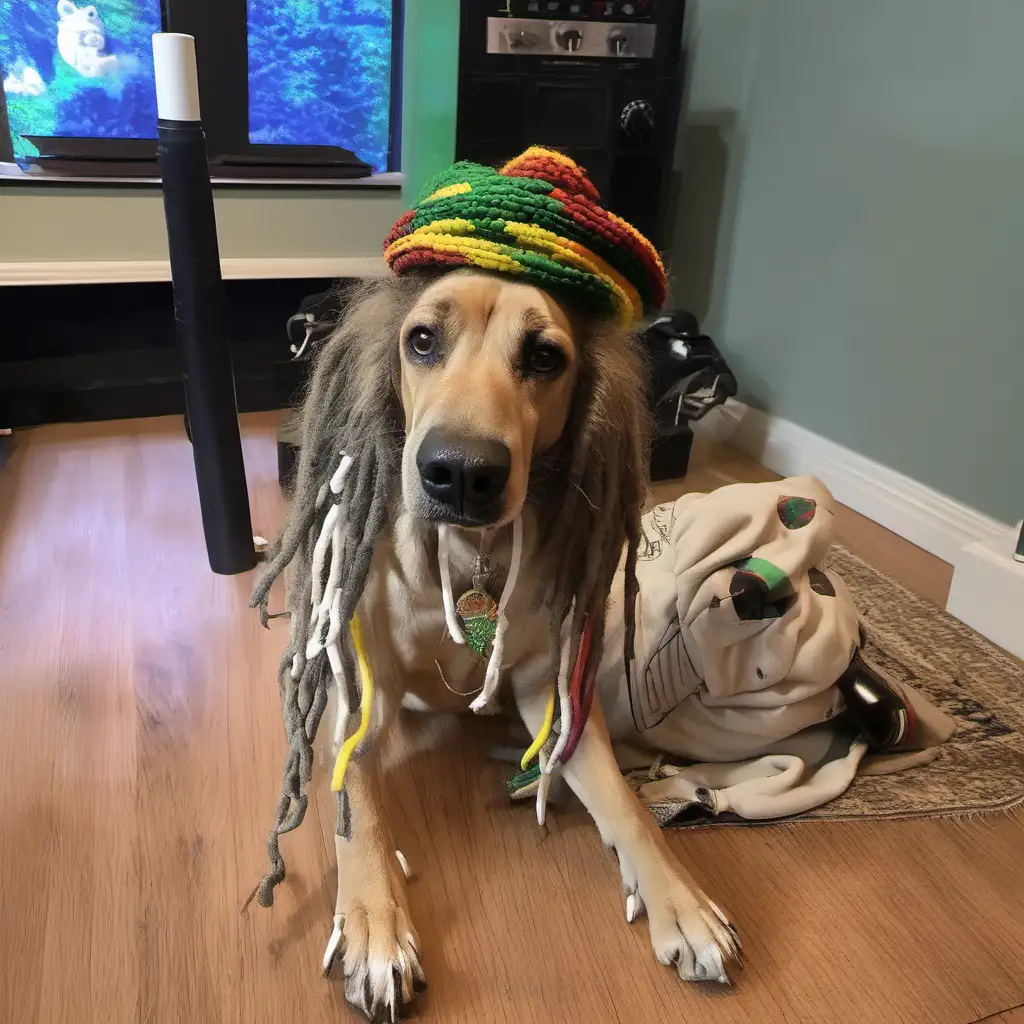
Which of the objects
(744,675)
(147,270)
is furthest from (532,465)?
(147,270)

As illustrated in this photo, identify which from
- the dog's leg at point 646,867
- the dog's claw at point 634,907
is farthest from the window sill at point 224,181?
the dog's claw at point 634,907

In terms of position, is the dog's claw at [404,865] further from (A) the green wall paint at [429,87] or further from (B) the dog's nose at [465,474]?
(A) the green wall paint at [429,87]

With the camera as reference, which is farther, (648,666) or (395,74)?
(395,74)

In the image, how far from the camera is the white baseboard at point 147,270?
7.06 feet

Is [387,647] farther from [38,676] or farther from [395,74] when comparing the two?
[395,74]

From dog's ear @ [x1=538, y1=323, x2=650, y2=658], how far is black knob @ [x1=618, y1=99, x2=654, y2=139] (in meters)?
1.39

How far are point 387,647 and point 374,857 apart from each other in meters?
0.22

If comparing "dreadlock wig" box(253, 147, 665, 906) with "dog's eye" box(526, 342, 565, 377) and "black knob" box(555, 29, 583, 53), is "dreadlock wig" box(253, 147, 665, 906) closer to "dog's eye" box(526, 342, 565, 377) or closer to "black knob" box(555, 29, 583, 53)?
"dog's eye" box(526, 342, 565, 377)

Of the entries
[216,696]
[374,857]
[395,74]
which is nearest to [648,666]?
[374,857]

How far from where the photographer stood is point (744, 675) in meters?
1.10

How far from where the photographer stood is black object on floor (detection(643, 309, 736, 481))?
81.6 inches

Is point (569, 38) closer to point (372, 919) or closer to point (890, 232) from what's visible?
point (890, 232)

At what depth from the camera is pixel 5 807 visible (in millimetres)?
1036

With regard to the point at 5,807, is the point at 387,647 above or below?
above
